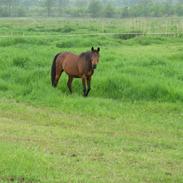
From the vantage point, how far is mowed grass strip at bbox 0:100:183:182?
6.70m

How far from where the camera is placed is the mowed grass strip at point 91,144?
6.70 metres

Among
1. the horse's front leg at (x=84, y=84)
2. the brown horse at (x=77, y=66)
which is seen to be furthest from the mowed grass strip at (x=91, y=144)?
the brown horse at (x=77, y=66)

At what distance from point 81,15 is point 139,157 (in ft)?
263

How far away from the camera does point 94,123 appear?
11094 mm

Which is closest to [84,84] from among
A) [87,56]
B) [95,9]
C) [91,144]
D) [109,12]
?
[87,56]

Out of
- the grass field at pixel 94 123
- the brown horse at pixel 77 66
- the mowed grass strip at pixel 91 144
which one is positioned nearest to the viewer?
the mowed grass strip at pixel 91 144

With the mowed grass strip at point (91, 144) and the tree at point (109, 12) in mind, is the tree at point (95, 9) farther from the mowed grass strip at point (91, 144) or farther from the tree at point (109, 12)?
the mowed grass strip at point (91, 144)

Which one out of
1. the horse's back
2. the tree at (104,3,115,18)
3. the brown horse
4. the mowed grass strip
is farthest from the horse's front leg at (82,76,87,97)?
the tree at (104,3,115,18)

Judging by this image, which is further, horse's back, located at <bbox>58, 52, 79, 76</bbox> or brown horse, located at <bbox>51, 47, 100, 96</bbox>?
horse's back, located at <bbox>58, 52, 79, 76</bbox>

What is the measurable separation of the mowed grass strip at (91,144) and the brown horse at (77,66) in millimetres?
1682

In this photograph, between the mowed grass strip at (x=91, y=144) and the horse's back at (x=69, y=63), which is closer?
the mowed grass strip at (x=91, y=144)

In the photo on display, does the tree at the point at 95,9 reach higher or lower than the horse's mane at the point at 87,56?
lower

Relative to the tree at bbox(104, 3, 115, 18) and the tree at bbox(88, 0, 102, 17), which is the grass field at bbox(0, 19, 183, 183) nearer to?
the tree at bbox(104, 3, 115, 18)

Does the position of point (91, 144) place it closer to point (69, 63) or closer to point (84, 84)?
point (84, 84)
